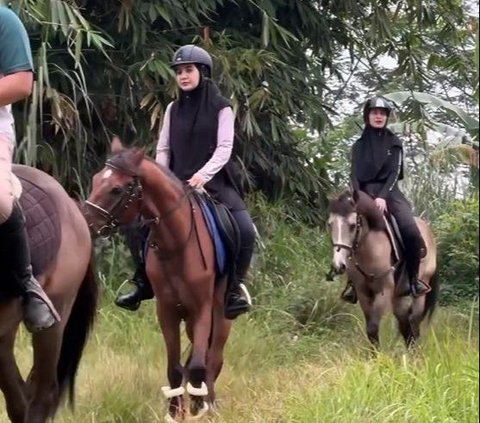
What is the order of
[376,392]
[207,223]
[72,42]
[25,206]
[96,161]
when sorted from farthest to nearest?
[96,161]
[72,42]
[207,223]
[376,392]
[25,206]

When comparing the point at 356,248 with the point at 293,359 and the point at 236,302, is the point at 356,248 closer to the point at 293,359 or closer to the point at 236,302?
the point at 293,359

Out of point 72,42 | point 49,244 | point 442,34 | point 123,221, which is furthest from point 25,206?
point 442,34

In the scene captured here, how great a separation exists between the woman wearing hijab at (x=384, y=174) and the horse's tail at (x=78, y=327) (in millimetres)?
4095

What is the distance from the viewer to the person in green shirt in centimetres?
509

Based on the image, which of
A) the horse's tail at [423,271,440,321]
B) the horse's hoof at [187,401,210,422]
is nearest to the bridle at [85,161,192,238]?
the horse's hoof at [187,401,210,422]

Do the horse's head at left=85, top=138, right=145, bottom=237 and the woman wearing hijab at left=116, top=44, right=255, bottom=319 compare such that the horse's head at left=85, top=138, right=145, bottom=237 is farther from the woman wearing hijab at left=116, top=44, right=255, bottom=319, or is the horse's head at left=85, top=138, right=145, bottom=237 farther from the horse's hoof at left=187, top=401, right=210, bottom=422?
the horse's hoof at left=187, top=401, right=210, bottom=422

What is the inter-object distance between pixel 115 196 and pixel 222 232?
0.90 m

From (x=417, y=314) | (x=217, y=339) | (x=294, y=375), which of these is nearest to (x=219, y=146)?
(x=217, y=339)

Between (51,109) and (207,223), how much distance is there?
12.6 feet

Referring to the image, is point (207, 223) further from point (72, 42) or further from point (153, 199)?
point (72, 42)

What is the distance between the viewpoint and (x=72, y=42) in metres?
10.4

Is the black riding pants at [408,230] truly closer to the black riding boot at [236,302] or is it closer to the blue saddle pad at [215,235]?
the black riding boot at [236,302]

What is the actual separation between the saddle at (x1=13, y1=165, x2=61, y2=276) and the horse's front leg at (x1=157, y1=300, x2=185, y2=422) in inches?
64.6

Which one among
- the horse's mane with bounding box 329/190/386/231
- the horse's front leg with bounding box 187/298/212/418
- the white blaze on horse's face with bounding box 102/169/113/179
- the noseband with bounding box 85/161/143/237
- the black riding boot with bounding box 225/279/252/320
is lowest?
the horse's front leg with bounding box 187/298/212/418
